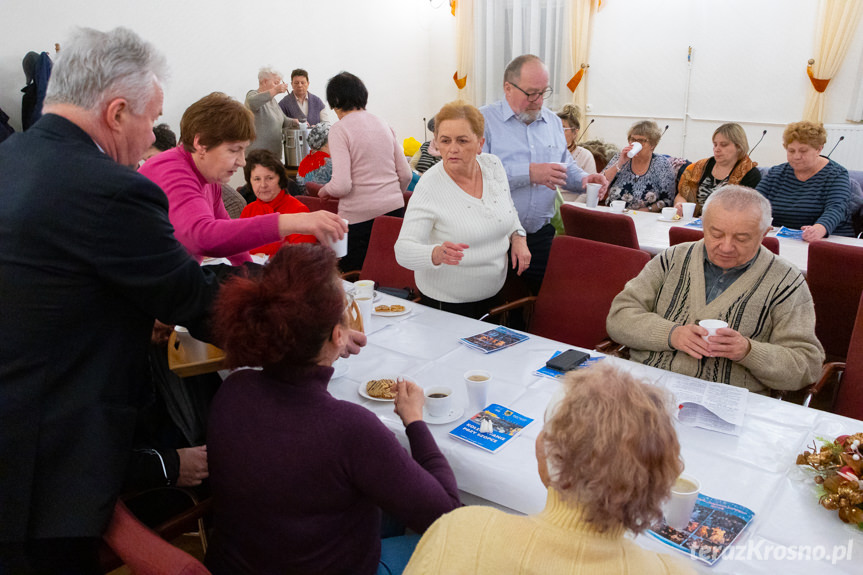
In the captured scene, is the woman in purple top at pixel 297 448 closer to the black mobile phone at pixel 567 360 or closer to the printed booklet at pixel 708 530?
the printed booklet at pixel 708 530

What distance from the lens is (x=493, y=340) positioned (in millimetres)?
2182

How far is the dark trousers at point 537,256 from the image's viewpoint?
10.9 ft

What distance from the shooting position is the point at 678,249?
87.5 inches

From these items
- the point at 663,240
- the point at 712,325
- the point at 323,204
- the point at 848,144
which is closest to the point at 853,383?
the point at 712,325

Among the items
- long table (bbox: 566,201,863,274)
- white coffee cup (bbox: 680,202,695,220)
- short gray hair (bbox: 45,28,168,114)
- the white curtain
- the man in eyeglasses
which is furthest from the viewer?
the white curtain

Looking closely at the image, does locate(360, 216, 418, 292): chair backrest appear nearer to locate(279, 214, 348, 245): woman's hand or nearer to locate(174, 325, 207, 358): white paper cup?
locate(279, 214, 348, 245): woman's hand

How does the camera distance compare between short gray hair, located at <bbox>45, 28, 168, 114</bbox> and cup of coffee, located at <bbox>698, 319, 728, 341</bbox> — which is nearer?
short gray hair, located at <bbox>45, 28, 168, 114</bbox>

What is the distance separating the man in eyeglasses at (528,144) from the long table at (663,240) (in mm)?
656

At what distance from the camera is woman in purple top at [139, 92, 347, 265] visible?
1926 millimetres

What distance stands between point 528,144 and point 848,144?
16.0ft

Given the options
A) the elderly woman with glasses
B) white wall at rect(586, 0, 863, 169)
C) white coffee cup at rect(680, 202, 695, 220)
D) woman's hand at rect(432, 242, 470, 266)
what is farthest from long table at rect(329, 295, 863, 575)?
white wall at rect(586, 0, 863, 169)

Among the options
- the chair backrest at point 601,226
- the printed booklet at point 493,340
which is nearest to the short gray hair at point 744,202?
the printed booklet at point 493,340

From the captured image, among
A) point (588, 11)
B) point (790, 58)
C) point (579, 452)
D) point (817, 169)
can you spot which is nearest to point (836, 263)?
point (817, 169)

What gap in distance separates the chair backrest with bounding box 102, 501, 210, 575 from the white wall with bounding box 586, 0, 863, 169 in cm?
737
